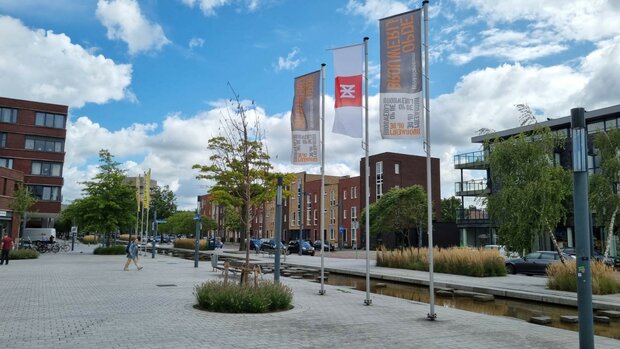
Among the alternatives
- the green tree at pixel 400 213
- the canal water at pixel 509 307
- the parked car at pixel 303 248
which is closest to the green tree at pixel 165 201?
the parked car at pixel 303 248

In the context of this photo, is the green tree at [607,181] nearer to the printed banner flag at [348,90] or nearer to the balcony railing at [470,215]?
the printed banner flag at [348,90]

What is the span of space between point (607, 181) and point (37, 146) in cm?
5673

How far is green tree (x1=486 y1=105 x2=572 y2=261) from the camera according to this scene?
17219 mm

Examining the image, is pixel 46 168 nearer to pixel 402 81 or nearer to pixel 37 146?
pixel 37 146

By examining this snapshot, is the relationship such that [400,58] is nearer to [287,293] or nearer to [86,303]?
[287,293]

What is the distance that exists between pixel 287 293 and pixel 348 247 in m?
59.7

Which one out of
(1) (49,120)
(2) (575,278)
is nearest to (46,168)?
(1) (49,120)

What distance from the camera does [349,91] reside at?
13.2 metres

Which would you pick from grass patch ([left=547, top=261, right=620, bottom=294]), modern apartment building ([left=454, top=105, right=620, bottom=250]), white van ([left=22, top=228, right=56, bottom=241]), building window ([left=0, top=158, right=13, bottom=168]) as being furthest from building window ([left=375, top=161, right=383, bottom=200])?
grass patch ([left=547, top=261, right=620, bottom=294])

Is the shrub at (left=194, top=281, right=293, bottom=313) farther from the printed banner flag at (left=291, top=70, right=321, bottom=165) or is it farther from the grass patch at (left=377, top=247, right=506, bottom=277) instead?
the grass patch at (left=377, top=247, right=506, bottom=277)

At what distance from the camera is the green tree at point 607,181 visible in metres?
18.4

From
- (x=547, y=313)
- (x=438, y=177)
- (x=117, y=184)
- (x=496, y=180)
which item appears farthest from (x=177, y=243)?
(x=547, y=313)

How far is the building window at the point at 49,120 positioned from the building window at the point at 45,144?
1.66 metres

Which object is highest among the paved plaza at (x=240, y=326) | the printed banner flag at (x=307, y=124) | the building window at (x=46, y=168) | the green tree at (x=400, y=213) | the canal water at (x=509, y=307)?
the building window at (x=46, y=168)
